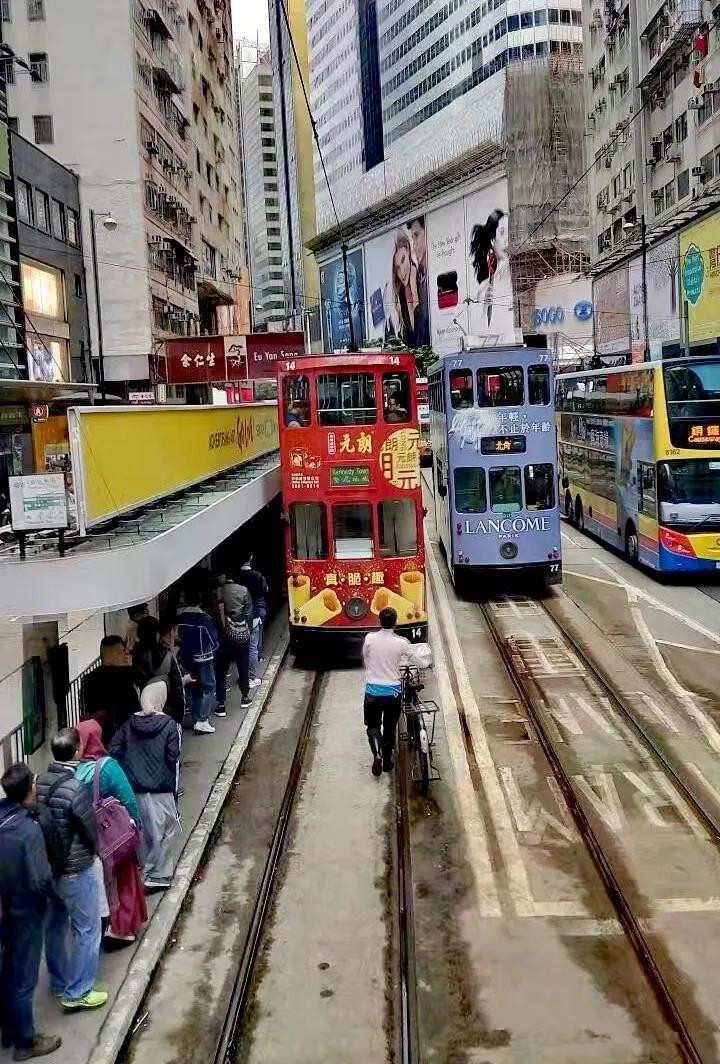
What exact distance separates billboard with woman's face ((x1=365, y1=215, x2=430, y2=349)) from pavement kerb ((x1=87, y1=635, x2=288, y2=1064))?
283ft

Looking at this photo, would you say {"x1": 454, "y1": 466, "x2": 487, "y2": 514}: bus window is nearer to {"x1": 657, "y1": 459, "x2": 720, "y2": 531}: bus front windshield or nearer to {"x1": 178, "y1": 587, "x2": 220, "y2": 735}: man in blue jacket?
{"x1": 657, "y1": 459, "x2": 720, "y2": 531}: bus front windshield

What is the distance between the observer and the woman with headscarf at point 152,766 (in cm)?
785

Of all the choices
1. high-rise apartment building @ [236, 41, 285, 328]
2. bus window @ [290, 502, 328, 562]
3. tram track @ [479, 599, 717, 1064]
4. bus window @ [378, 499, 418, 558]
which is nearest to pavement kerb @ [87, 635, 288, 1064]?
tram track @ [479, 599, 717, 1064]

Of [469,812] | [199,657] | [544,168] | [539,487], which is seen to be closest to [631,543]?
[539,487]

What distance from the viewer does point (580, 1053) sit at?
5.91 meters

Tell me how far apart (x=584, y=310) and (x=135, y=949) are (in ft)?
213

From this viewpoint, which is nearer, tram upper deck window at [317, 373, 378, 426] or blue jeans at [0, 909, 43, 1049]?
blue jeans at [0, 909, 43, 1049]

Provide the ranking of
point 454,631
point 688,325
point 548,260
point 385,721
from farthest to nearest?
point 548,260 → point 688,325 → point 454,631 → point 385,721

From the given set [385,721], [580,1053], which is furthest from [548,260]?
[580,1053]

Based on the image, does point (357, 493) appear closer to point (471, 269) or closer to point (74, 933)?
point (74, 933)

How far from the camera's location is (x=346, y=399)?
15.1 m

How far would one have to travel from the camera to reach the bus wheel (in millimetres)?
22344

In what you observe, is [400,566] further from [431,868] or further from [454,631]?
[431,868]

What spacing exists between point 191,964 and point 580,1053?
2.59m
